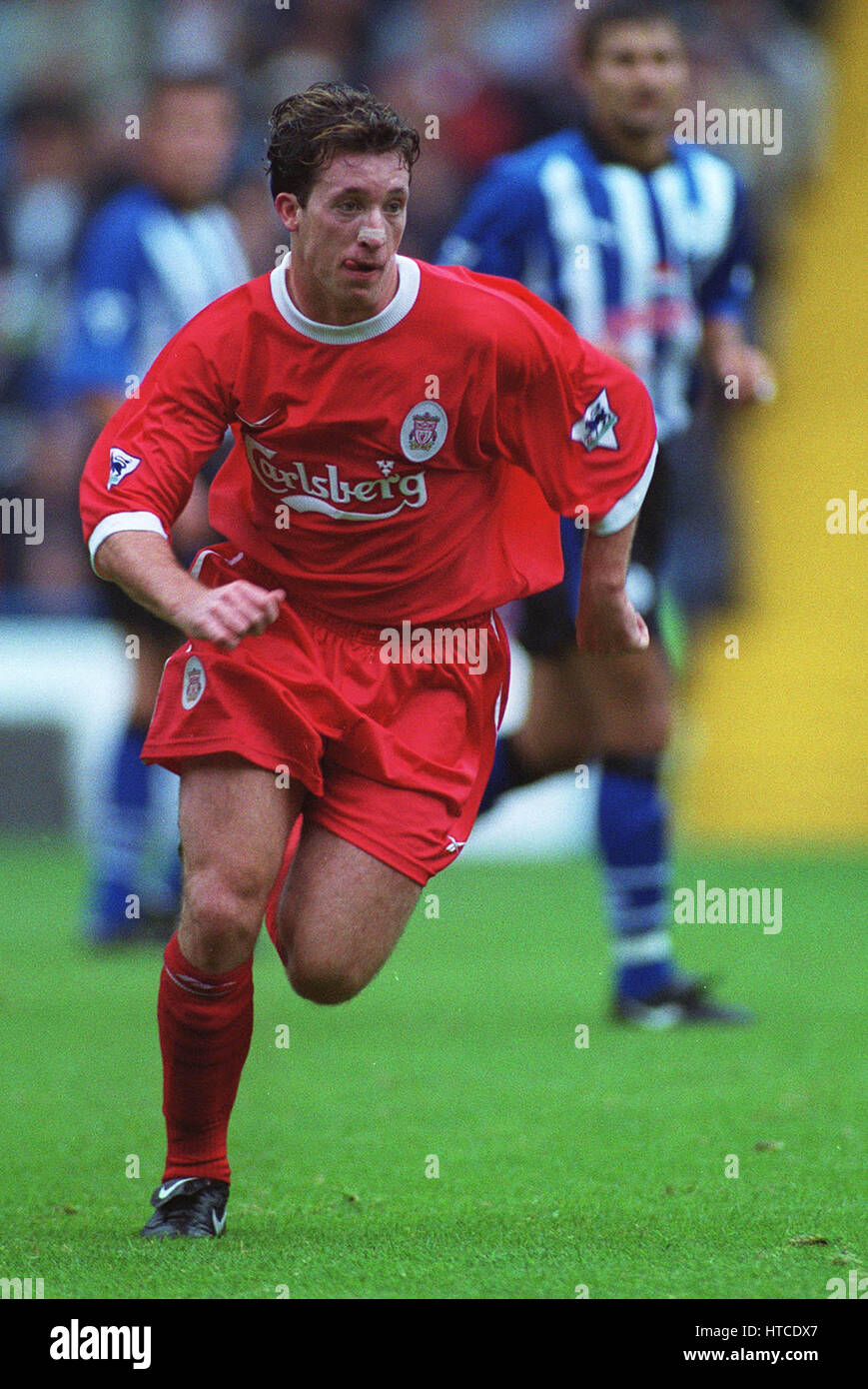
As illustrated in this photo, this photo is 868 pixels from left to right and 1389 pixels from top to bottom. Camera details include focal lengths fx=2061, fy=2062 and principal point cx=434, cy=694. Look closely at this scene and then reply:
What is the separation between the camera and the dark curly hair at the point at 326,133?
309 centimetres

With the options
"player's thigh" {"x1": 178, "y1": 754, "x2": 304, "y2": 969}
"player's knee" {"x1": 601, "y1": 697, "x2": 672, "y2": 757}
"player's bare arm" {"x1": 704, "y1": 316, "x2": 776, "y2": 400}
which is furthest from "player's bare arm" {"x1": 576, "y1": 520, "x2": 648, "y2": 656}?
"player's knee" {"x1": 601, "y1": 697, "x2": 672, "y2": 757}

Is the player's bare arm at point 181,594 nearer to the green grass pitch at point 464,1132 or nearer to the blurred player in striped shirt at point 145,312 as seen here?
the green grass pitch at point 464,1132

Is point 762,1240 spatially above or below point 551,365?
below

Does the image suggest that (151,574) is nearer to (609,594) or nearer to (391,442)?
(391,442)

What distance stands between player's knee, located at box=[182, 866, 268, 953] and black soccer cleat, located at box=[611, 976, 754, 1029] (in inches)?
87.4

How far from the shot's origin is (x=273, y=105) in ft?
35.3

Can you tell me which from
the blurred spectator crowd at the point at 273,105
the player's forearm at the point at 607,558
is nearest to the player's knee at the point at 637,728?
the player's forearm at the point at 607,558

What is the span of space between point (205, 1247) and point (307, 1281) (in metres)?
0.26

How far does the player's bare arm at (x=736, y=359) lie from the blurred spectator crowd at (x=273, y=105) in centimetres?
494

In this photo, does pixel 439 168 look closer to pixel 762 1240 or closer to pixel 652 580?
pixel 652 580

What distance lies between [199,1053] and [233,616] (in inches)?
30.4
